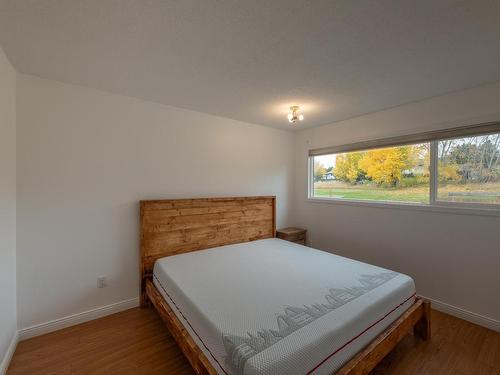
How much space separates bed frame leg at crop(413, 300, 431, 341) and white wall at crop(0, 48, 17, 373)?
10.6 feet

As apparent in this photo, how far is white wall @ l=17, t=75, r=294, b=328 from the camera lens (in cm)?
195

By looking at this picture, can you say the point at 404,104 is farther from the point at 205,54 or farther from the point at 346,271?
the point at 205,54

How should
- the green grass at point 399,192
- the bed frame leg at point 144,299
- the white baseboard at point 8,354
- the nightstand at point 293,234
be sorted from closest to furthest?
the white baseboard at point 8,354, the green grass at point 399,192, the bed frame leg at point 144,299, the nightstand at point 293,234

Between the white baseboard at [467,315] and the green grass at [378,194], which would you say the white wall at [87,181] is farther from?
the white baseboard at [467,315]

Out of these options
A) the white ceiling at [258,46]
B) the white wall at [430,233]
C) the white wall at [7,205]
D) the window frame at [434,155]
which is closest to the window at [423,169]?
the window frame at [434,155]

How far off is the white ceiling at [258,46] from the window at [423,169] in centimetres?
54

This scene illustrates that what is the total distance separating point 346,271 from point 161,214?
2.01 m

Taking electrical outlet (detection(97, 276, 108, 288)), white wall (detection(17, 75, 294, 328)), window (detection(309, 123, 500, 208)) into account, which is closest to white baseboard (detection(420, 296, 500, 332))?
window (detection(309, 123, 500, 208))

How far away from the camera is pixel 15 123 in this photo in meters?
1.88

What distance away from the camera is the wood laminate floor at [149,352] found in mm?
1634

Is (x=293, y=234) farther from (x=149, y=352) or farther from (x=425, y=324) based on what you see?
(x=149, y=352)

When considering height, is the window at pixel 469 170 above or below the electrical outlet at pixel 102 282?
above

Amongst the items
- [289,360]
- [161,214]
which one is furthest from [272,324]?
[161,214]

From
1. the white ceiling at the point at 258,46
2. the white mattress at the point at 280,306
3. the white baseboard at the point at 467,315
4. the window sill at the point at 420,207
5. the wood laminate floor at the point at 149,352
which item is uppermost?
the white ceiling at the point at 258,46
